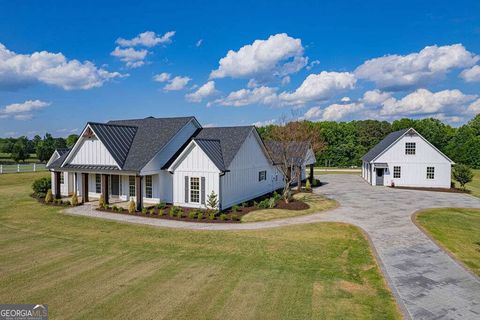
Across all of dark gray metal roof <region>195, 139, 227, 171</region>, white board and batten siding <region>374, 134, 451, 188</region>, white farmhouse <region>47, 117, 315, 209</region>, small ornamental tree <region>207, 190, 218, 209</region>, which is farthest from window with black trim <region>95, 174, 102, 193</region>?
white board and batten siding <region>374, 134, 451, 188</region>

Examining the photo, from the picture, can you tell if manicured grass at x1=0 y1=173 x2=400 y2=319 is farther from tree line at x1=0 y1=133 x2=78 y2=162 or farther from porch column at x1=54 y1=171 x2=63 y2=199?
tree line at x1=0 y1=133 x2=78 y2=162

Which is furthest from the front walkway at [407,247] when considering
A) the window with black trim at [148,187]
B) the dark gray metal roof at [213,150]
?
the dark gray metal roof at [213,150]

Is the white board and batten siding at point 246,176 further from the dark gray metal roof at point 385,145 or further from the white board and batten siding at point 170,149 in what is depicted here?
the dark gray metal roof at point 385,145

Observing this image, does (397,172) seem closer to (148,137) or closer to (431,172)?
(431,172)

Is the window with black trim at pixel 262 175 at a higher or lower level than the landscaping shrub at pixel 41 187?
higher

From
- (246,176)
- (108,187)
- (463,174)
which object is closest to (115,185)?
(108,187)

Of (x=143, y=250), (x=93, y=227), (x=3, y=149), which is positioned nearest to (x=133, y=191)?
(x=93, y=227)
